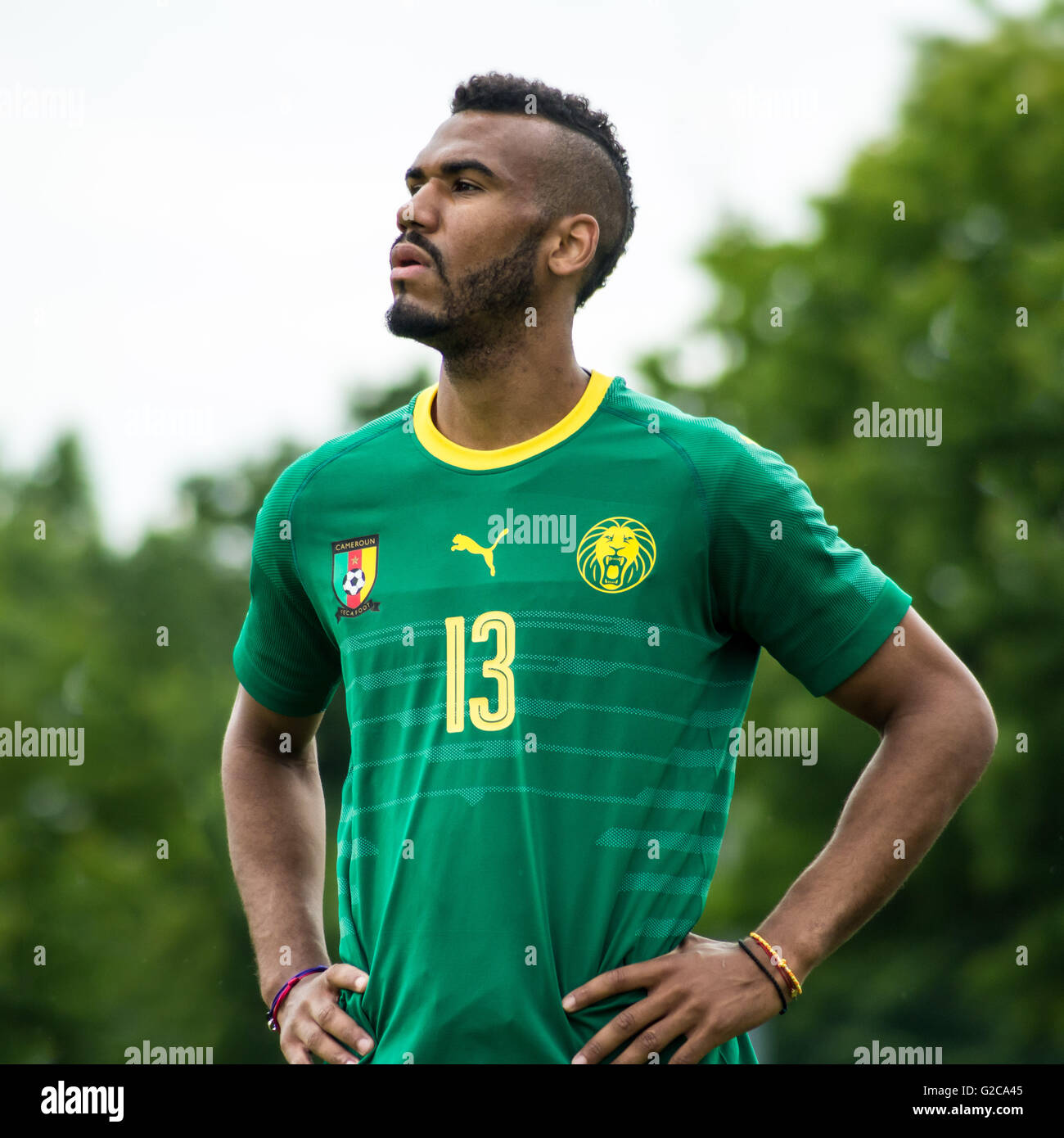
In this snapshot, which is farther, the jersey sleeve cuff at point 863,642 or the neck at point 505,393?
the neck at point 505,393

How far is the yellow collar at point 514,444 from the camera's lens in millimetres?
2961

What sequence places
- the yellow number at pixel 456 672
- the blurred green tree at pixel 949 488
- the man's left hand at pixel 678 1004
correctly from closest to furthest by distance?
1. the man's left hand at pixel 678 1004
2. the yellow number at pixel 456 672
3. the blurred green tree at pixel 949 488

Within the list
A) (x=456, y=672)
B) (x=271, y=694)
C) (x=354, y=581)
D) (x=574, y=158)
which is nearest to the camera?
(x=456, y=672)

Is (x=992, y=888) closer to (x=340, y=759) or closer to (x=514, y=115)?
(x=340, y=759)

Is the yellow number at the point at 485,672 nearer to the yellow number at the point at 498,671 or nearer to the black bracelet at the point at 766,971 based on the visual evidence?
the yellow number at the point at 498,671

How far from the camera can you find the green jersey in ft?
8.82

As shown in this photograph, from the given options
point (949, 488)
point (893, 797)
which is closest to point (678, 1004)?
point (893, 797)

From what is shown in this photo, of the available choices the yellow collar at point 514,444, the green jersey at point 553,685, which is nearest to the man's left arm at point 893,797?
the green jersey at point 553,685

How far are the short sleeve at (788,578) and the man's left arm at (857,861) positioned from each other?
6 centimetres

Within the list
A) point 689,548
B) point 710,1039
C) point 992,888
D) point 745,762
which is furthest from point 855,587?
point 745,762

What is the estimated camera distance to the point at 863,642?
9.34ft

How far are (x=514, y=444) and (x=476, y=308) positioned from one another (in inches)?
11.5

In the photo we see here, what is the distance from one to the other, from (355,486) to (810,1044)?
1660 cm

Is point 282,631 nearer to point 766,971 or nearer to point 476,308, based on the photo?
point 476,308
